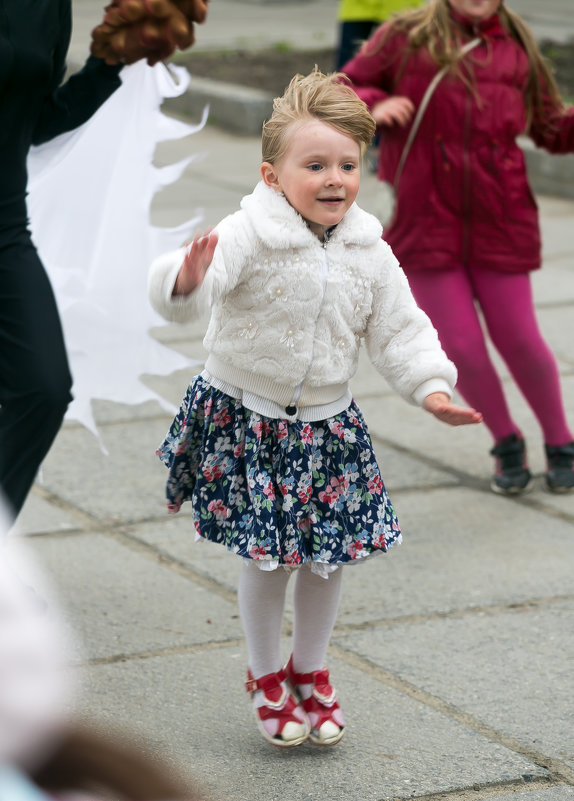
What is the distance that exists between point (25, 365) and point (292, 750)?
1223 millimetres

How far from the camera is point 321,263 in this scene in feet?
10.1

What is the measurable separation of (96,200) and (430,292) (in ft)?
4.07

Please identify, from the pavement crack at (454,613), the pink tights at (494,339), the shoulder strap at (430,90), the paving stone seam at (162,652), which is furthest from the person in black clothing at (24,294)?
the pink tights at (494,339)

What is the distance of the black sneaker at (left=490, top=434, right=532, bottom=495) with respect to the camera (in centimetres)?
504

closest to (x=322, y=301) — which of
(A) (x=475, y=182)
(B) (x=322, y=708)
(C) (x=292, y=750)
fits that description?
(B) (x=322, y=708)

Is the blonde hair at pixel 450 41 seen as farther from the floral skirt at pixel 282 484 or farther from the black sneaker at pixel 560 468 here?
the floral skirt at pixel 282 484

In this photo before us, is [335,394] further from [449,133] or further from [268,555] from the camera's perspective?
[449,133]

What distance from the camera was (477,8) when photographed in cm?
479

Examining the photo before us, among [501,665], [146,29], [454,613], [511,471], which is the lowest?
[511,471]

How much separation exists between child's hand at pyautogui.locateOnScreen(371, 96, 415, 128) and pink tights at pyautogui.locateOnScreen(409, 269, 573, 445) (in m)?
0.57

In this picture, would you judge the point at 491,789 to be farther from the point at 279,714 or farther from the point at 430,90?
the point at 430,90

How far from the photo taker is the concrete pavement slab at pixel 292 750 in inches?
123

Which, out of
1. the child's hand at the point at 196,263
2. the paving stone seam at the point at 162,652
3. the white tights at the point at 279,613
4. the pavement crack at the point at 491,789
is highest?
the child's hand at the point at 196,263

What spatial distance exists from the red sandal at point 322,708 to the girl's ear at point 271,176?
114 cm
